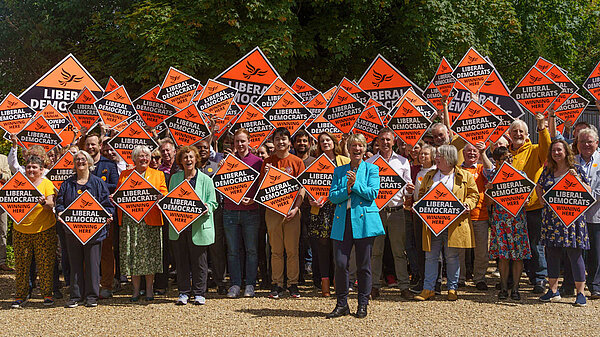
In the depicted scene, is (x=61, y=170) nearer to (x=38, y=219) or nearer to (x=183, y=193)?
(x=38, y=219)

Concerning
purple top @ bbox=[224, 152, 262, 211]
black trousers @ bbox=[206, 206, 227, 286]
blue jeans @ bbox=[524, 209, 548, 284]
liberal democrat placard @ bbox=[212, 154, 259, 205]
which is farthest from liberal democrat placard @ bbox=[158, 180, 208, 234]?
blue jeans @ bbox=[524, 209, 548, 284]

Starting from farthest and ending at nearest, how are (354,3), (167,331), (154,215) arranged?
(354,3)
(154,215)
(167,331)

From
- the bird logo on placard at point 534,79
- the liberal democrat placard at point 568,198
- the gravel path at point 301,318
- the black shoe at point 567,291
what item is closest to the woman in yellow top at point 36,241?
the gravel path at point 301,318

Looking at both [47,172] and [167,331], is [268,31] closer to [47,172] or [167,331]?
[47,172]

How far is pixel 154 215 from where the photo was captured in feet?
28.1

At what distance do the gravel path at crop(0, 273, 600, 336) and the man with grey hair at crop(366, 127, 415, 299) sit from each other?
0.99 ft

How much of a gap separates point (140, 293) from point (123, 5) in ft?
40.8

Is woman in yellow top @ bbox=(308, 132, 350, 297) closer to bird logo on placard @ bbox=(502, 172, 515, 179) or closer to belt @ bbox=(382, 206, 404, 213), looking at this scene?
belt @ bbox=(382, 206, 404, 213)

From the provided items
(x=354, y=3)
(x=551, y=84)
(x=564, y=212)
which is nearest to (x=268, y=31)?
(x=354, y=3)

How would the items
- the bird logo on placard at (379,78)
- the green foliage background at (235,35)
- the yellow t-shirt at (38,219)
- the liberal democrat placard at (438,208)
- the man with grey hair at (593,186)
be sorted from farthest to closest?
the green foliage background at (235,35) < the bird logo on placard at (379,78) < the yellow t-shirt at (38,219) < the man with grey hair at (593,186) < the liberal democrat placard at (438,208)

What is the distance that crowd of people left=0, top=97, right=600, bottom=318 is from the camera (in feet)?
27.2

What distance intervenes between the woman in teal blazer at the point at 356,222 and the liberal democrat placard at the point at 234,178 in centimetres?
159

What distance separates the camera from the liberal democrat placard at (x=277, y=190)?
27.8ft

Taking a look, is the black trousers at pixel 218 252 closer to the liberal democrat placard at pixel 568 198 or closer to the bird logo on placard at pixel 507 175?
the bird logo on placard at pixel 507 175
